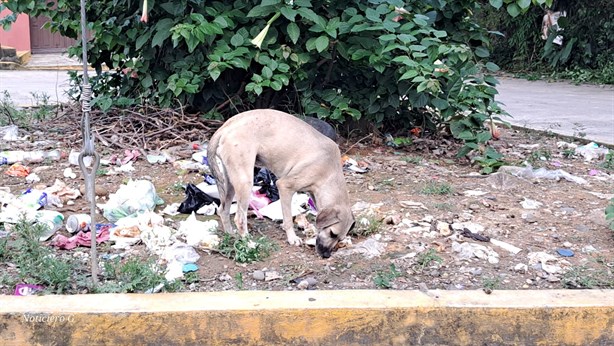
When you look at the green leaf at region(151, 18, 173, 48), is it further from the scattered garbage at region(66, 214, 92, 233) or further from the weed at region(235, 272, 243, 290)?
the weed at region(235, 272, 243, 290)

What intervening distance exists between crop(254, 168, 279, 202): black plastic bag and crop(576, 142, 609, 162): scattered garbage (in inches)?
150

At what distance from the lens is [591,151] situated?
26.0 feet

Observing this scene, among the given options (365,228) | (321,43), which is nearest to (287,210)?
(365,228)

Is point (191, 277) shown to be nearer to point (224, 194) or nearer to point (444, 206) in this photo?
point (224, 194)

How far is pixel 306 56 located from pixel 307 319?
409 cm

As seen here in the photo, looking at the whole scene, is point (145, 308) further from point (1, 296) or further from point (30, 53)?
point (30, 53)

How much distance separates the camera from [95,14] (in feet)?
25.7

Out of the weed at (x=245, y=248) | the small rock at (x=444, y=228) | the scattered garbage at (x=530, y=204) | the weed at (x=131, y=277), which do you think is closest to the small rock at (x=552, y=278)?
the small rock at (x=444, y=228)

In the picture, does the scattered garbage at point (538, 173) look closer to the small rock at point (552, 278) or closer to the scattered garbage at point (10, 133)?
the small rock at point (552, 278)

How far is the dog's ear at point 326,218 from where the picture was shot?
4.44 meters

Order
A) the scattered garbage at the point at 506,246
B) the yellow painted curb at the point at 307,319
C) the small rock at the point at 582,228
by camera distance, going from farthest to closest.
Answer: the small rock at the point at 582,228 → the scattered garbage at the point at 506,246 → the yellow painted curb at the point at 307,319

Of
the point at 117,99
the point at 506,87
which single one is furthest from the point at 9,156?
the point at 506,87

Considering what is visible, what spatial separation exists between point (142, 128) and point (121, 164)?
2.79ft

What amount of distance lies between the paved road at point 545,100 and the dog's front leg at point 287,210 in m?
3.69
